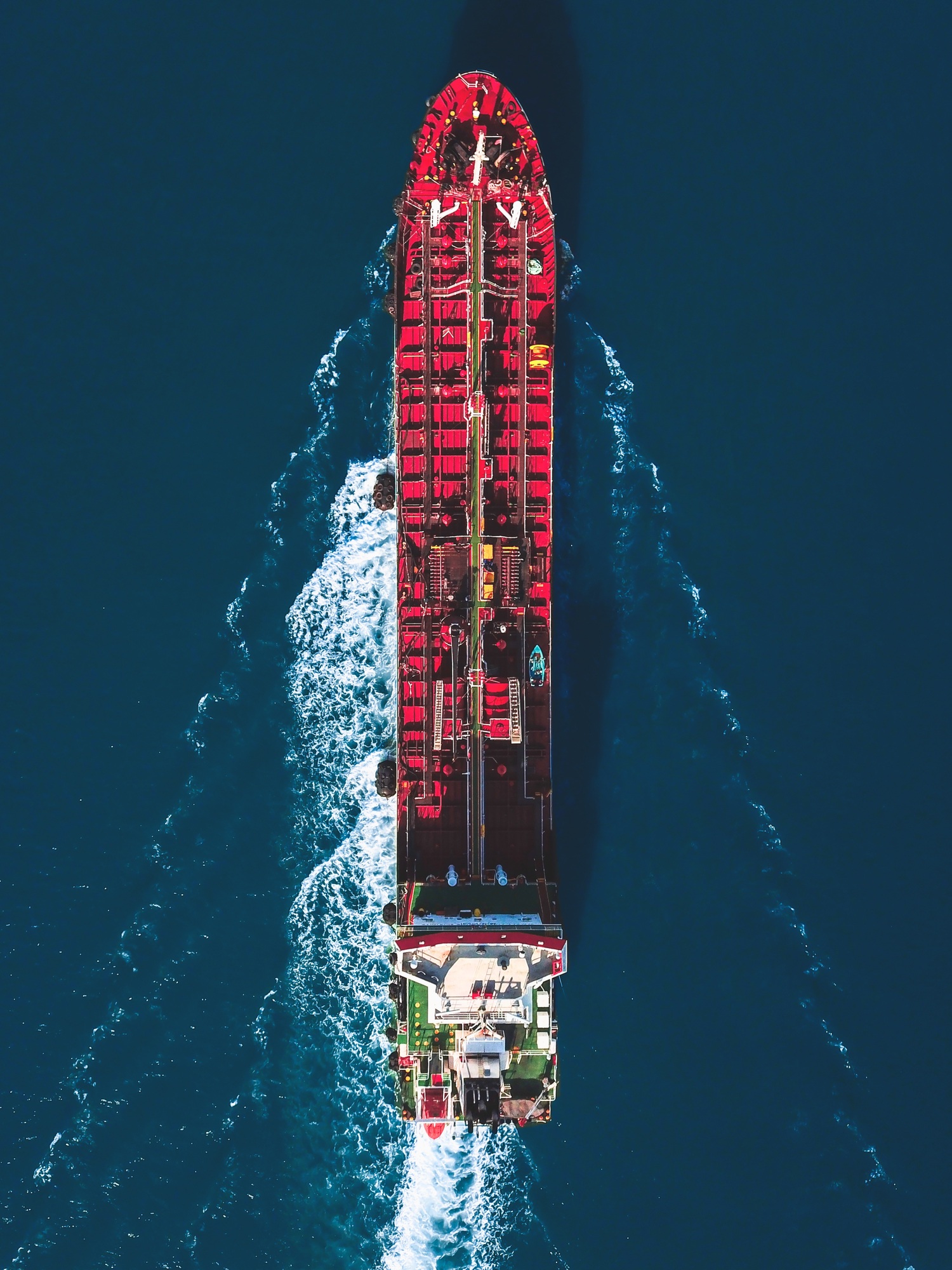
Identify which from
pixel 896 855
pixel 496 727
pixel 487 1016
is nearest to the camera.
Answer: pixel 487 1016

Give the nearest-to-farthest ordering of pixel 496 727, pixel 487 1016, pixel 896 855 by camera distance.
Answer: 1. pixel 487 1016
2. pixel 496 727
3. pixel 896 855

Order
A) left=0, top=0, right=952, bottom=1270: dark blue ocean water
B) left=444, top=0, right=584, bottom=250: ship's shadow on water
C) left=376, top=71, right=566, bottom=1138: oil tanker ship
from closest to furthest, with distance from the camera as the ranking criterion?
left=376, top=71, right=566, bottom=1138: oil tanker ship
left=0, top=0, right=952, bottom=1270: dark blue ocean water
left=444, top=0, right=584, bottom=250: ship's shadow on water

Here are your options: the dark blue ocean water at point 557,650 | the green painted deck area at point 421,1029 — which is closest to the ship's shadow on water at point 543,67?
the dark blue ocean water at point 557,650

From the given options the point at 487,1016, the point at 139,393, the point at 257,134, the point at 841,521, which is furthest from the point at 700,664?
the point at 257,134

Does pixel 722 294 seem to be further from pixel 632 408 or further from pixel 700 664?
pixel 700 664

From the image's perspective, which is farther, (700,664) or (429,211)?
(700,664)

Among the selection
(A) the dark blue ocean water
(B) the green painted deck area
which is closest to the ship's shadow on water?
(A) the dark blue ocean water

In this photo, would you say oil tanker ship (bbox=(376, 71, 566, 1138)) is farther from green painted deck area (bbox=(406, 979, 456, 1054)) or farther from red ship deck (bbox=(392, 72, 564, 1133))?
green painted deck area (bbox=(406, 979, 456, 1054))

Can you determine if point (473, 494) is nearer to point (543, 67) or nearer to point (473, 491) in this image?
point (473, 491)
